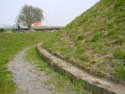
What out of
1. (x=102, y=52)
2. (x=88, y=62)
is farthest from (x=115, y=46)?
(x=88, y=62)

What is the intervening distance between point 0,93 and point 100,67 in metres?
2.83

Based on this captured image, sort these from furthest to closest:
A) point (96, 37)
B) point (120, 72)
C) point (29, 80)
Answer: point (96, 37) → point (29, 80) → point (120, 72)

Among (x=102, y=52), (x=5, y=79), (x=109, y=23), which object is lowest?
(x=5, y=79)

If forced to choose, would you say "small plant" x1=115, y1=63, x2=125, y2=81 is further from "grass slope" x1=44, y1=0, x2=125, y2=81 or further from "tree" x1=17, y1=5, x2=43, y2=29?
"tree" x1=17, y1=5, x2=43, y2=29

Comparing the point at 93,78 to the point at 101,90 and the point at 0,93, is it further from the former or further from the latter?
the point at 0,93

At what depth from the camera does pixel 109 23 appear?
13914 millimetres

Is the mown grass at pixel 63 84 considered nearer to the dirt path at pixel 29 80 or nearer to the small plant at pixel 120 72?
the dirt path at pixel 29 80

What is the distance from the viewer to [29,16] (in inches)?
2901

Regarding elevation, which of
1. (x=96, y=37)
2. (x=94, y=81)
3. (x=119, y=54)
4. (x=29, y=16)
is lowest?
(x=94, y=81)

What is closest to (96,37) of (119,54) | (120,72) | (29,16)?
(119,54)

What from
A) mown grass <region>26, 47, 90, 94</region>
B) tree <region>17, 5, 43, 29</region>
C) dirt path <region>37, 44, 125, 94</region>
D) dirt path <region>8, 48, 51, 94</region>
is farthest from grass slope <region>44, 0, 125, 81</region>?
tree <region>17, 5, 43, 29</region>

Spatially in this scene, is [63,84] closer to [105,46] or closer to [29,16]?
[105,46]

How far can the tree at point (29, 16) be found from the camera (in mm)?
73625

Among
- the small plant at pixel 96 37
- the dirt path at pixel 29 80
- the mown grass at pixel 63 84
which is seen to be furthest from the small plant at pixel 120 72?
the small plant at pixel 96 37
